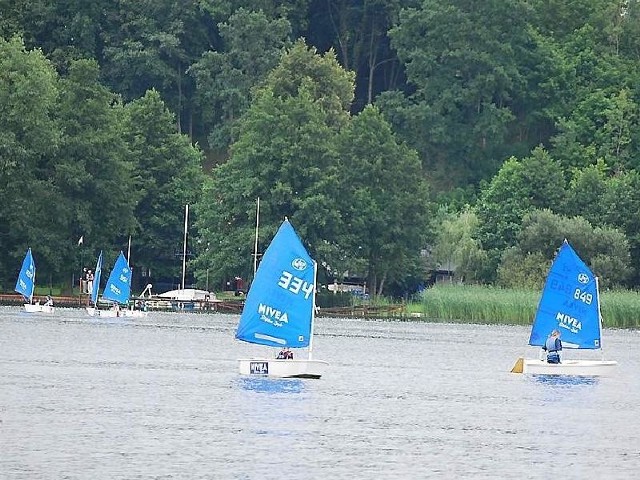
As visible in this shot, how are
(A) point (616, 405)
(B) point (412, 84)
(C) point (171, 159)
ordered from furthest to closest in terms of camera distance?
(B) point (412, 84)
(C) point (171, 159)
(A) point (616, 405)

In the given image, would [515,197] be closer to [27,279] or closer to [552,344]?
[27,279]

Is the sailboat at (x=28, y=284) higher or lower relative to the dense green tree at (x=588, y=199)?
lower

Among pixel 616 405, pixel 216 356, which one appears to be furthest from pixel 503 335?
pixel 616 405

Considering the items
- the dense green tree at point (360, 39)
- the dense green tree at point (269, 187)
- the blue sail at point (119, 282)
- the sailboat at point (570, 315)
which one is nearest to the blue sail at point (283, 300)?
the sailboat at point (570, 315)

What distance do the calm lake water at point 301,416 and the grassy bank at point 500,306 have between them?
21.8 metres

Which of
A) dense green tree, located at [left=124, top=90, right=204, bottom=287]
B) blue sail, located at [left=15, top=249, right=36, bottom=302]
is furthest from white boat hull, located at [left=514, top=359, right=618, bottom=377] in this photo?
dense green tree, located at [left=124, top=90, right=204, bottom=287]

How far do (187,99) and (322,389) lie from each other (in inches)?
4102

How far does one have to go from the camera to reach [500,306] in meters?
108

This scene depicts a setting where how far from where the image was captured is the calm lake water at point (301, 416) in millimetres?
43375

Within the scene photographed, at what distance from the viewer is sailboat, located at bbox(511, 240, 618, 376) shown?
6750cm

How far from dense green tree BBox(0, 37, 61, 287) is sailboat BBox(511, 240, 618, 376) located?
57451mm

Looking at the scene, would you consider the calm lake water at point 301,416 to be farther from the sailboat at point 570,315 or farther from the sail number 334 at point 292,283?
the sail number 334 at point 292,283

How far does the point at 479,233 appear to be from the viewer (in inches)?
5157

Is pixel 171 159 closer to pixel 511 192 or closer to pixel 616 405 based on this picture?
pixel 511 192
